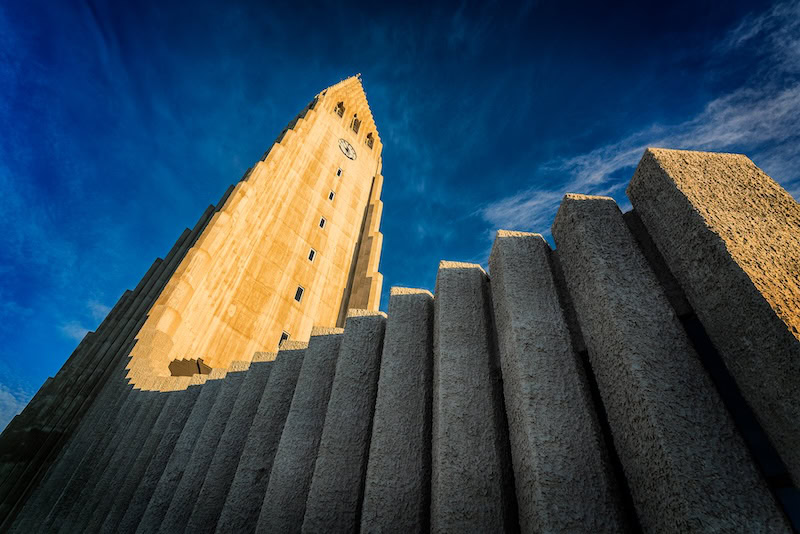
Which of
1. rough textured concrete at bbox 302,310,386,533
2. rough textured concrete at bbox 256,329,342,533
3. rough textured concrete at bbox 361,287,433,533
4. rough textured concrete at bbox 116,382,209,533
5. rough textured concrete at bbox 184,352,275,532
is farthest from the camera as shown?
rough textured concrete at bbox 116,382,209,533

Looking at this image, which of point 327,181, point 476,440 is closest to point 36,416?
point 476,440

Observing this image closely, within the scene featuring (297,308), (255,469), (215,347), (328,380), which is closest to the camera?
(255,469)

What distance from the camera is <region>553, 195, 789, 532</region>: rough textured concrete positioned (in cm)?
93

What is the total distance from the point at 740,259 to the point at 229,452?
2971 millimetres

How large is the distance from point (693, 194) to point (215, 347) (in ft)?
46.6

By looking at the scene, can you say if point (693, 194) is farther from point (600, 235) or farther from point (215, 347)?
point (215, 347)

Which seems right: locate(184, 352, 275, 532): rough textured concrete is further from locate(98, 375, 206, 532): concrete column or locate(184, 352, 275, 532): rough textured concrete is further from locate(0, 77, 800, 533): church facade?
locate(98, 375, 206, 532): concrete column

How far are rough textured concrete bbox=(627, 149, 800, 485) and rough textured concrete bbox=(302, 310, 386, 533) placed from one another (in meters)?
1.59

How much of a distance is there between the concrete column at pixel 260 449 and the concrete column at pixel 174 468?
0.80 metres

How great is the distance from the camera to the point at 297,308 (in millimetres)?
17406

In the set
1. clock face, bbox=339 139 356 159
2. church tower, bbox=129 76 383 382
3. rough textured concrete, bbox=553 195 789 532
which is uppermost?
clock face, bbox=339 139 356 159

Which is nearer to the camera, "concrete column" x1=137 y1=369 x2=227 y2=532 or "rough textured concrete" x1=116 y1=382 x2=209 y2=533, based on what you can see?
"concrete column" x1=137 y1=369 x2=227 y2=532

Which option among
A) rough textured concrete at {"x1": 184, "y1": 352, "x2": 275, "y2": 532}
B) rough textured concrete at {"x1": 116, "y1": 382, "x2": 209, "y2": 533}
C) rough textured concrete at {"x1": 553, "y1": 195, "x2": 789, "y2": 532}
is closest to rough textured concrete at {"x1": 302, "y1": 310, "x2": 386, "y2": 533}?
rough textured concrete at {"x1": 184, "y1": 352, "x2": 275, "y2": 532}

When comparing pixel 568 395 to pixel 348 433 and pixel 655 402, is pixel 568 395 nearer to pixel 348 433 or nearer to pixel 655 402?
pixel 655 402
